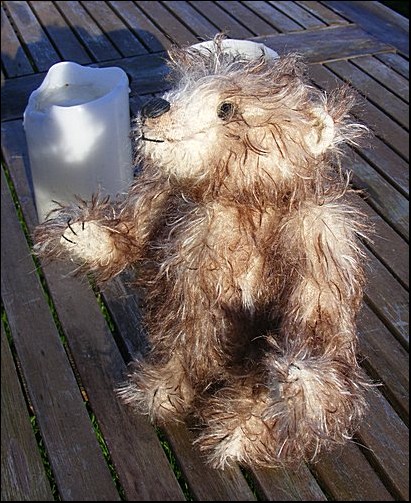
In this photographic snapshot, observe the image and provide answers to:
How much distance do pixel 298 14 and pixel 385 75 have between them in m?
0.48

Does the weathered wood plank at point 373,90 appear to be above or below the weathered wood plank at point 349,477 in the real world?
above

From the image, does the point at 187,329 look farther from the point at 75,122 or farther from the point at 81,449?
the point at 75,122

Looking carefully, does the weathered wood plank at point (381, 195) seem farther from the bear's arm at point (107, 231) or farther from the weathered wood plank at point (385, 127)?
the bear's arm at point (107, 231)

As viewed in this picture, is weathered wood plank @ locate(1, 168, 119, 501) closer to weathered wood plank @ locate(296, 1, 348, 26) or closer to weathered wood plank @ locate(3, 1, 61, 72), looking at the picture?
weathered wood plank @ locate(3, 1, 61, 72)

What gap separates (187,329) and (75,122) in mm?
529

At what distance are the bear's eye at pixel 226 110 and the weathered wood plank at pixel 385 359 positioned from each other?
0.63 metres

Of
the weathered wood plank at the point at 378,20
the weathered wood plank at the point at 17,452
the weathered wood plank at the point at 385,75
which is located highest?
the weathered wood plank at the point at 378,20

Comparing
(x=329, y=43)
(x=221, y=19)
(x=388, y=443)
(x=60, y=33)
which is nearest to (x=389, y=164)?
(x=329, y=43)

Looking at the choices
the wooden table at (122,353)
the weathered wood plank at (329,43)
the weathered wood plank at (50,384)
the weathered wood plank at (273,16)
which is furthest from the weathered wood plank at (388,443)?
the weathered wood plank at (273,16)

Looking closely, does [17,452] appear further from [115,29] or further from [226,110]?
[115,29]

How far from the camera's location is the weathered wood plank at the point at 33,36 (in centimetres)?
212

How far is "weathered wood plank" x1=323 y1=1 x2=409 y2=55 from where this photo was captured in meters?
2.31

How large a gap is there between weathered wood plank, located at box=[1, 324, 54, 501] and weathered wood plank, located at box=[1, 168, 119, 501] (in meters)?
0.02

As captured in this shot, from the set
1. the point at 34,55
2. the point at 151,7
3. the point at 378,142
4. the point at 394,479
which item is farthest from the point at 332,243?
the point at 151,7
